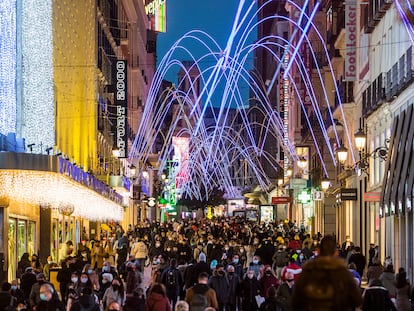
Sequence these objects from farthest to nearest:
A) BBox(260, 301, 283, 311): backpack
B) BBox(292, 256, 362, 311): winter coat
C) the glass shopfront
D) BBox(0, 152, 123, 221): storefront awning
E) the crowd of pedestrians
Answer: the glass shopfront < BBox(0, 152, 123, 221): storefront awning < BBox(260, 301, 283, 311): backpack < the crowd of pedestrians < BBox(292, 256, 362, 311): winter coat

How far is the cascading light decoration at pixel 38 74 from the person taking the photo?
3266 centimetres

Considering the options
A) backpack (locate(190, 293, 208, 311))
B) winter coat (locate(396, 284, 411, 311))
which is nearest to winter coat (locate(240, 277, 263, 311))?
winter coat (locate(396, 284, 411, 311))

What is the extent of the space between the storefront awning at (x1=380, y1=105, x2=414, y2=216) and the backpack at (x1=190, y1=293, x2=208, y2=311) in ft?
44.5

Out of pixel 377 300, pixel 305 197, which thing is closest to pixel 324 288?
pixel 377 300

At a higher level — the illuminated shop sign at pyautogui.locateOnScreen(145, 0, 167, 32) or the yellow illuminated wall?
the illuminated shop sign at pyautogui.locateOnScreen(145, 0, 167, 32)

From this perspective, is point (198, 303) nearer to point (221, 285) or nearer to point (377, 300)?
point (377, 300)

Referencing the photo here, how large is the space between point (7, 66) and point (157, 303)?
584 inches

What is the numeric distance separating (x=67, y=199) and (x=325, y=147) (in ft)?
103

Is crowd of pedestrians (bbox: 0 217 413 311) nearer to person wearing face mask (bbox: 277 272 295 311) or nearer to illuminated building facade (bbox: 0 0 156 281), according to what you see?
person wearing face mask (bbox: 277 272 295 311)

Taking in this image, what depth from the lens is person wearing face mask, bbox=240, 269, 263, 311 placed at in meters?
23.3

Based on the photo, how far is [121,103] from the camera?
2397 inches

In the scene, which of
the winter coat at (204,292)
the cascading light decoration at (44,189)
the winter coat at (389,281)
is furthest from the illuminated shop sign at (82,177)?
the winter coat at (389,281)

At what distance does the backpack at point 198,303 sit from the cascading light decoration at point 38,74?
15.4 meters

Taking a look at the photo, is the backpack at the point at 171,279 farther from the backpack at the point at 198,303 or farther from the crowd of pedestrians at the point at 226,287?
the backpack at the point at 198,303
